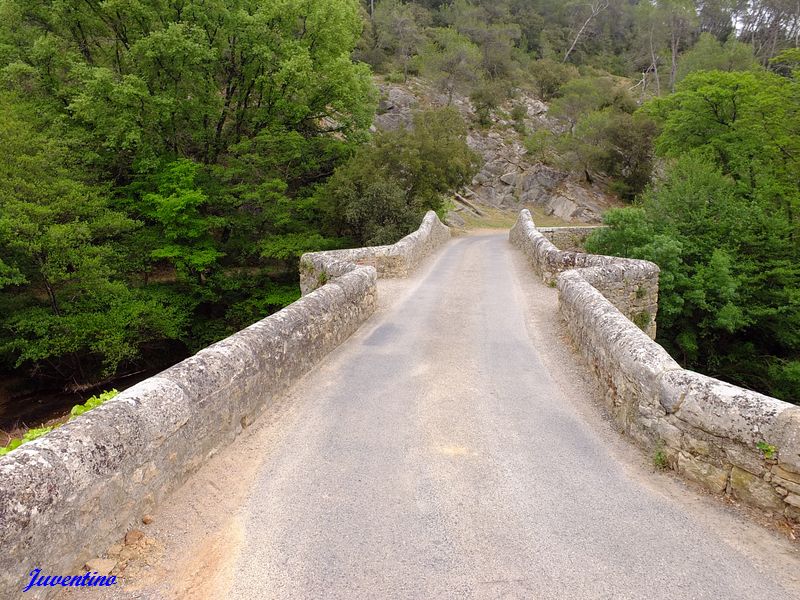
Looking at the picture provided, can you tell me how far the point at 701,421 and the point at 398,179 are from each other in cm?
2400

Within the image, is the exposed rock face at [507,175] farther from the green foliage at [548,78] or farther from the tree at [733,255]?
the tree at [733,255]

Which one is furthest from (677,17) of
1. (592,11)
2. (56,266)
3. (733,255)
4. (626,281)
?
(56,266)

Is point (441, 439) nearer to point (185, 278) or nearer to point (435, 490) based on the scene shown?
point (435, 490)

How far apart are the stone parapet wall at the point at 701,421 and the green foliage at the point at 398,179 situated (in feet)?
54.6

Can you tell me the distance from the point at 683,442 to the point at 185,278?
19384mm

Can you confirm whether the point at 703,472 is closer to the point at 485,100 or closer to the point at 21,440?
the point at 21,440

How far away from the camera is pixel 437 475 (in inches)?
183

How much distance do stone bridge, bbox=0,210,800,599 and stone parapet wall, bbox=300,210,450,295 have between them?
4972 millimetres

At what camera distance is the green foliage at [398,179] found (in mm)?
22703

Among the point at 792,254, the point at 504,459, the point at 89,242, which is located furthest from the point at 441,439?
the point at 792,254

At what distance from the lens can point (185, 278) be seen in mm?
19938

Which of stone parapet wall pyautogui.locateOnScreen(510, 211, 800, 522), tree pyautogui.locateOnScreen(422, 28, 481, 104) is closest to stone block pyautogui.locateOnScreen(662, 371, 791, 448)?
stone parapet wall pyautogui.locateOnScreen(510, 211, 800, 522)

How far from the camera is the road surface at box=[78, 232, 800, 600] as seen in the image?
132 inches

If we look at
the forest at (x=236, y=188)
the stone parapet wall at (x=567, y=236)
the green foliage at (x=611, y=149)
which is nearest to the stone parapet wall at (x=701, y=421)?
the forest at (x=236, y=188)
